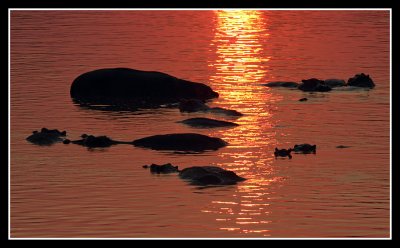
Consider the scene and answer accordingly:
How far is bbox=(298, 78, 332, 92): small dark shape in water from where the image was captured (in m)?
71.9

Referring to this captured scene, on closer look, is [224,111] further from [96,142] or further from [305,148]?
[305,148]

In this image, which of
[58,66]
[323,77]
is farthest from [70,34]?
[323,77]

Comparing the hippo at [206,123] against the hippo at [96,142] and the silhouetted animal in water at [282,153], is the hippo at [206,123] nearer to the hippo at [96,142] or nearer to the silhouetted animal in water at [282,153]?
the hippo at [96,142]

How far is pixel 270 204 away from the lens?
43.9m

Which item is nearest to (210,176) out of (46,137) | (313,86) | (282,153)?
(282,153)

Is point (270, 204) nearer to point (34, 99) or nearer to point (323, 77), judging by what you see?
point (34, 99)

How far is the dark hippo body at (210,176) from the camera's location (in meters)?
46.7

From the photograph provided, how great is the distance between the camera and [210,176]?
46.8 metres

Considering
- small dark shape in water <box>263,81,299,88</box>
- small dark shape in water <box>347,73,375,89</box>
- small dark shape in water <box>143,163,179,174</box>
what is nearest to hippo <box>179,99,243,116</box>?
small dark shape in water <box>263,81,299,88</box>

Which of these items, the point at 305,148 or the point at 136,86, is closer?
the point at 305,148

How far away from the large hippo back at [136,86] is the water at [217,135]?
146 centimetres

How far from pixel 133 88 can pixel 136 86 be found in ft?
0.68

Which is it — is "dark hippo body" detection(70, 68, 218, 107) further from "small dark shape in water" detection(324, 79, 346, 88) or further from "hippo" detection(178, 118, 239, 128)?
"hippo" detection(178, 118, 239, 128)

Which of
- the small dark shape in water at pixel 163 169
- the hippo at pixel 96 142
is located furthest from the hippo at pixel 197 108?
the small dark shape in water at pixel 163 169
